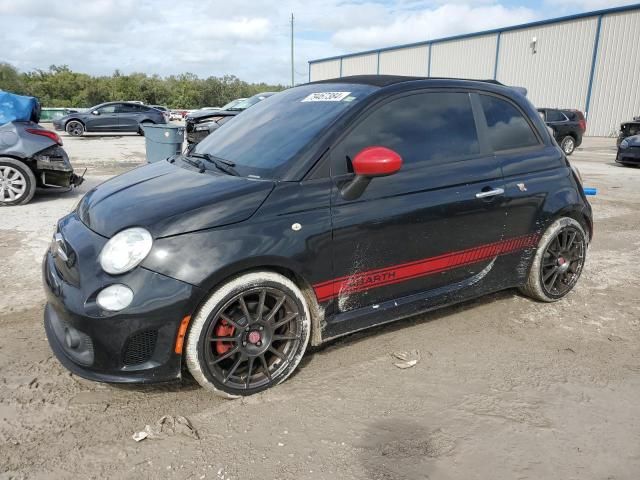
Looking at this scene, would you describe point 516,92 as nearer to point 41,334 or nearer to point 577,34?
point 41,334

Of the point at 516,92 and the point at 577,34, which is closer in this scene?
the point at 516,92

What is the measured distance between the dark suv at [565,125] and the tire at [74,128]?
715 inches

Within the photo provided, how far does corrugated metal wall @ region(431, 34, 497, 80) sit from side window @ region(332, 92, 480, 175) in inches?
1196

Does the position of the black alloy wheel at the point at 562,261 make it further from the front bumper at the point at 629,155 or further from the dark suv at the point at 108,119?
the dark suv at the point at 108,119

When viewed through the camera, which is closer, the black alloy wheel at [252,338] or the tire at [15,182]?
the black alloy wheel at [252,338]

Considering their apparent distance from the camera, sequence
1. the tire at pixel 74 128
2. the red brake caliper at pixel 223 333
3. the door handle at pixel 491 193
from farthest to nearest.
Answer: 1. the tire at pixel 74 128
2. the door handle at pixel 491 193
3. the red brake caliper at pixel 223 333

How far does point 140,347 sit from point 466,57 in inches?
1428

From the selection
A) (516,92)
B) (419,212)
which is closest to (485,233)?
(419,212)

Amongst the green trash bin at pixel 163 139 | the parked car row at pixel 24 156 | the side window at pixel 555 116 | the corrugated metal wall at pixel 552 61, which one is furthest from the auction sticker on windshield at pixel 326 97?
the corrugated metal wall at pixel 552 61

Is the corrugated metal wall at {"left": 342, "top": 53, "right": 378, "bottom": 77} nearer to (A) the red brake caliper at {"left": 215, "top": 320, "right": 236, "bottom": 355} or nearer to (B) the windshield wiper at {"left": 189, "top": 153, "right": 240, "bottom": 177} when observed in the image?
(B) the windshield wiper at {"left": 189, "top": 153, "right": 240, "bottom": 177}

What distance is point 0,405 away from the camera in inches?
103

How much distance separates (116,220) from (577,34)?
31.1 meters

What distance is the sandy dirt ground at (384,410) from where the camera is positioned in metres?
2.24

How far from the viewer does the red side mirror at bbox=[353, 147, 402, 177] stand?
2.76 meters
